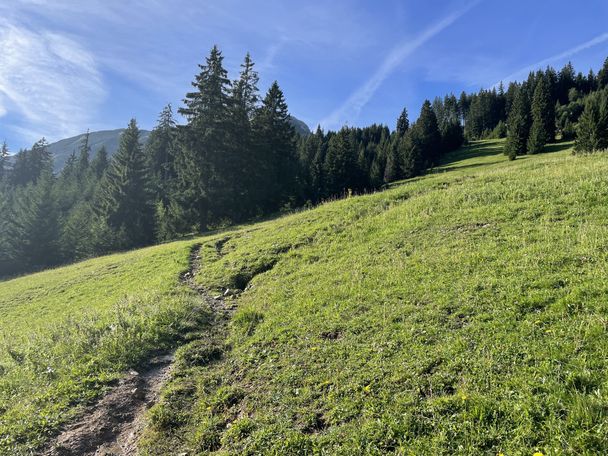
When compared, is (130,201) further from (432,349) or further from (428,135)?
(428,135)

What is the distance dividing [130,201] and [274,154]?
65.3 ft

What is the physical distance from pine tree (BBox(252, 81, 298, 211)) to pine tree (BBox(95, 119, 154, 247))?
1515cm

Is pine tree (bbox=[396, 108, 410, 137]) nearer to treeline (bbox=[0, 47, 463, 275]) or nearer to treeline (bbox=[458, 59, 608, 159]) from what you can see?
treeline (bbox=[458, 59, 608, 159])

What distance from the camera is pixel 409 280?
29.7 feet

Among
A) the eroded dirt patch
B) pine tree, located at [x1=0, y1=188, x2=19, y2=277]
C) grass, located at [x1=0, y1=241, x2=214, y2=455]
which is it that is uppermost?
pine tree, located at [x1=0, y1=188, x2=19, y2=277]

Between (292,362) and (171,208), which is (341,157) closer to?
(171,208)

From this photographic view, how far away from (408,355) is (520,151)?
62.2 metres

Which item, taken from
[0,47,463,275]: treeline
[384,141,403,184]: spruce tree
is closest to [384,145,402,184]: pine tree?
[384,141,403,184]: spruce tree

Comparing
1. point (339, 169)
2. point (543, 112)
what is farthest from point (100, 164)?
point (543, 112)

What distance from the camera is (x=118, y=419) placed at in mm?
6633

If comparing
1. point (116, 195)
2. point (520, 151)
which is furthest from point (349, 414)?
point (520, 151)

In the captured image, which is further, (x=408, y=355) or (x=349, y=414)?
(x=408, y=355)

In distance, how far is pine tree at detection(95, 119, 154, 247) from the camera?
145ft

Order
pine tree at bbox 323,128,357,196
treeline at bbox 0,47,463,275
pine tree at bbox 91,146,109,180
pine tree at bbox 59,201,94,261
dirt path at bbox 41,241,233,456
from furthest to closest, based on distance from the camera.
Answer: pine tree at bbox 91,146,109,180
pine tree at bbox 323,128,357,196
pine tree at bbox 59,201,94,261
treeline at bbox 0,47,463,275
dirt path at bbox 41,241,233,456
